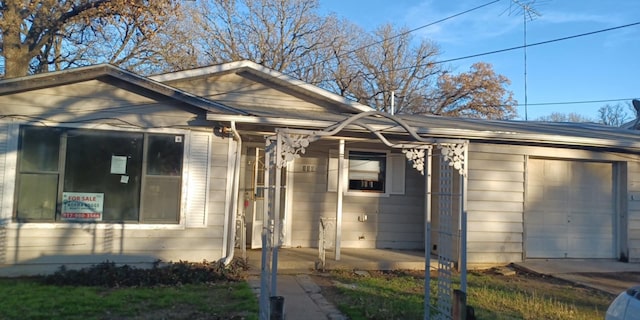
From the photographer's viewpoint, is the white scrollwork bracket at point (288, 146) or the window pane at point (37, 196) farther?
the window pane at point (37, 196)

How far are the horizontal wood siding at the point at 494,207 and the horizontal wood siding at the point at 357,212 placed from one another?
5.16ft

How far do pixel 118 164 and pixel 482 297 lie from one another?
235 inches

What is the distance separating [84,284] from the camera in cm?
709

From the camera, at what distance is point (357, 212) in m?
10.6

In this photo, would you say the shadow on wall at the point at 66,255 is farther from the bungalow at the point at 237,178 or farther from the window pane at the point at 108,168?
the window pane at the point at 108,168

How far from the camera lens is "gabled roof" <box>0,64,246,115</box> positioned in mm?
7324

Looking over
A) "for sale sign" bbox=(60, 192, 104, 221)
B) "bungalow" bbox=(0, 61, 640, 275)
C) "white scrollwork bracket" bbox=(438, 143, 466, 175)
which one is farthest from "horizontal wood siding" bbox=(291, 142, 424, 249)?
"white scrollwork bracket" bbox=(438, 143, 466, 175)

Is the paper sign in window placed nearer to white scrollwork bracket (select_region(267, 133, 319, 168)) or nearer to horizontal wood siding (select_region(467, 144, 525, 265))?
white scrollwork bracket (select_region(267, 133, 319, 168))

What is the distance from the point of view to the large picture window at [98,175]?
7605 mm

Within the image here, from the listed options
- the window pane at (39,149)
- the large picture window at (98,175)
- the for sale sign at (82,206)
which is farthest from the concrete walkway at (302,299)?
the window pane at (39,149)

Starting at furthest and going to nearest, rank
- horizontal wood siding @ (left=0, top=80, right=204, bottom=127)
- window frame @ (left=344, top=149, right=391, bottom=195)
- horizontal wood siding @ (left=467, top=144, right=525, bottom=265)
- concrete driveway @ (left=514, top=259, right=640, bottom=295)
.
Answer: window frame @ (left=344, top=149, right=391, bottom=195), horizontal wood siding @ (left=467, top=144, right=525, bottom=265), concrete driveway @ (left=514, top=259, right=640, bottom=295), horizontal wood siding @ (left=0, top=80, right=204, bottom=127)

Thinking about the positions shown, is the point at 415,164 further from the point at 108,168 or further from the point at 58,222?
the point at 58,222

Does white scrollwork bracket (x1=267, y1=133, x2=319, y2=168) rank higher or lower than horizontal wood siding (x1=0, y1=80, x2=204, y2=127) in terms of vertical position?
lower

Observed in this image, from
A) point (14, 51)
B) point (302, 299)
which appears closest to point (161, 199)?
point (302, 299)
